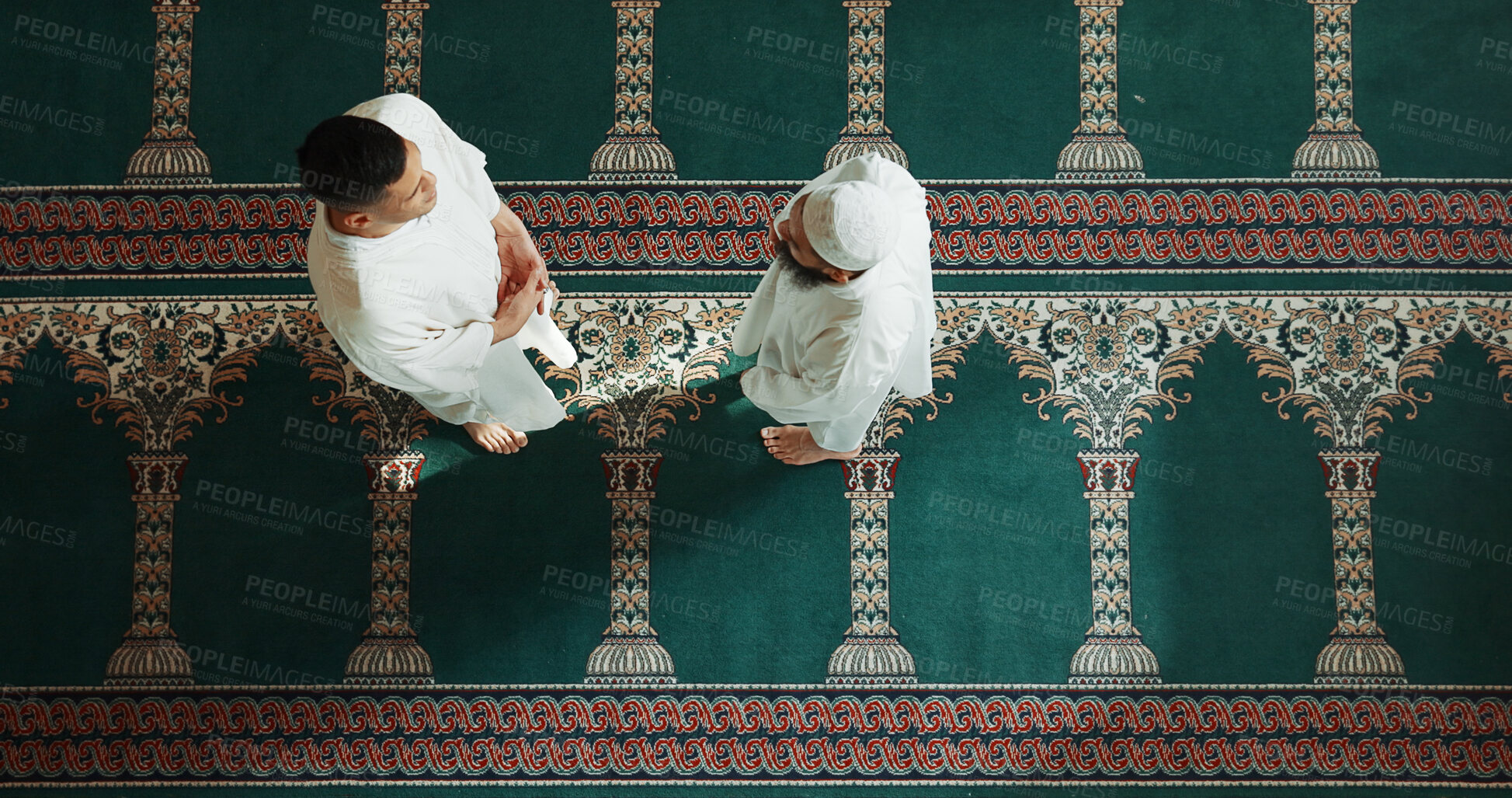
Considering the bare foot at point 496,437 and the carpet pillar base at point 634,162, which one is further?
the carpet pillar base at point 634,162

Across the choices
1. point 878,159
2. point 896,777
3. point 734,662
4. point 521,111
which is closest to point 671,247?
point 521,111

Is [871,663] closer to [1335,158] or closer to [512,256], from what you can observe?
[512,256]

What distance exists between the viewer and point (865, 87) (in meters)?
2.61

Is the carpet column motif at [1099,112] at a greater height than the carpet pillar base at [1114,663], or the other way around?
the carpet column motif at [1099,112]

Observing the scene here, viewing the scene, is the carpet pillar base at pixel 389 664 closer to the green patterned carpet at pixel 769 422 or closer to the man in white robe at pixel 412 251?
the green patterned carpet at pixel 769 422

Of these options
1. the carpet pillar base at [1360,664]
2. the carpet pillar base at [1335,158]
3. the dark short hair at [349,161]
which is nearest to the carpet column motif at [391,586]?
the dark short hair at [349,161]

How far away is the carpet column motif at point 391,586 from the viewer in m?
2.46

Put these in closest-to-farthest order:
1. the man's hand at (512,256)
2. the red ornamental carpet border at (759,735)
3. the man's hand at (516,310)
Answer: the man's hand at (516,310) < the man's hand at (512,256) < the red ornamental carpet border at (759,735)

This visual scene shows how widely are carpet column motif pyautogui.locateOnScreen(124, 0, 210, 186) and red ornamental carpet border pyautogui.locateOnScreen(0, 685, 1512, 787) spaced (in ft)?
4.44

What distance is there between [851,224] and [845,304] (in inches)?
8.8

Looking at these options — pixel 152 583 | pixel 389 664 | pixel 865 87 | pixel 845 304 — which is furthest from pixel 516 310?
pixel 152 583

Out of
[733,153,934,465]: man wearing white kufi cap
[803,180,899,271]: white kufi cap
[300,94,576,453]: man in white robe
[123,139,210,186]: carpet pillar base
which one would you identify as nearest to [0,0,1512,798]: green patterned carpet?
[123,139,210,186]: carpet pillar base

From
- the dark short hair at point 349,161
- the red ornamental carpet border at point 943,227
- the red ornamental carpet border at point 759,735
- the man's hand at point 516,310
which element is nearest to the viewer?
the dark short hair at point 349,161

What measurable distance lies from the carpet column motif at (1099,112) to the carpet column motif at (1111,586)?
0.74m
